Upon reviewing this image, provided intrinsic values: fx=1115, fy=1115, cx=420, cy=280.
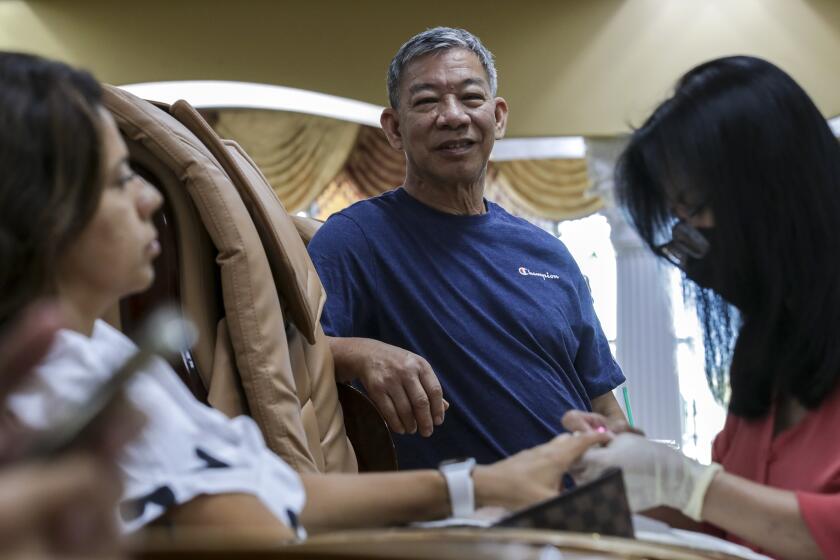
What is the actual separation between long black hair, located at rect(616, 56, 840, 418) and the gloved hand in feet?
0.56

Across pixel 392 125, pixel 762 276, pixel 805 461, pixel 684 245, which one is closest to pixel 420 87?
pixel 392 125

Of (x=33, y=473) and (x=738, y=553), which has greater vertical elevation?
(x=33, y=473)

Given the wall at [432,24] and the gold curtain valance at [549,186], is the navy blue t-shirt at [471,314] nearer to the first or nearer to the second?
the wall at [432,24]

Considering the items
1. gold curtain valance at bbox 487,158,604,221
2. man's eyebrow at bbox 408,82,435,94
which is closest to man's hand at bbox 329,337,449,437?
man's eyebrow at bbox 408,82,435,94

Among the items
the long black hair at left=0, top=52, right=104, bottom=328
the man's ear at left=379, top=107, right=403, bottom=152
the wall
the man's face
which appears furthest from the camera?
the wall

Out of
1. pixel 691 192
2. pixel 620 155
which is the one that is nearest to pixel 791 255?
pixel 691 192

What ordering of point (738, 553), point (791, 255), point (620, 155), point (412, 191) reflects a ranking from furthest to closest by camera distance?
1. point (412, 191)
2. point (620, 155)
3. point (791, 255)
4. point (738, 553)

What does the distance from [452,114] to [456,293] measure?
1.43ft

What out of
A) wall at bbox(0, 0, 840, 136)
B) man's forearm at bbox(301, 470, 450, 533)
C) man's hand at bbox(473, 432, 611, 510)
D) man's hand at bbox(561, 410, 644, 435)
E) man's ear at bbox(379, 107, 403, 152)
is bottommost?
man's forearm at bbox(301, 470, 450, 533)

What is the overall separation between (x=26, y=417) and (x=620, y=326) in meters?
6.13

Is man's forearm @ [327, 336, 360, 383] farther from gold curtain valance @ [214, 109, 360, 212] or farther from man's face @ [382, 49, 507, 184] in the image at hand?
gold curtain valance @ [214, 109, 360, 212]

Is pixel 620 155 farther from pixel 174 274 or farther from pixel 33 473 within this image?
pixel 33 473

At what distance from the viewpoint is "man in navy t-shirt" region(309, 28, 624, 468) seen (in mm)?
2047

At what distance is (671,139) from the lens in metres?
1.38
